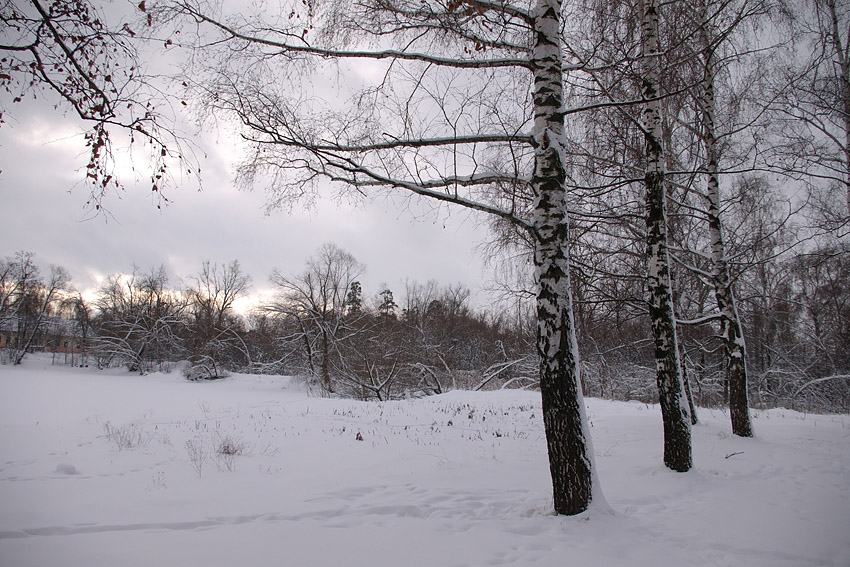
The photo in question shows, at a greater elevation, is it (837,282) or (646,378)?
(837,282)

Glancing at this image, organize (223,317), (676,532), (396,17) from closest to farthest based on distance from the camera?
(676,532)
(396,17)
(223,317)

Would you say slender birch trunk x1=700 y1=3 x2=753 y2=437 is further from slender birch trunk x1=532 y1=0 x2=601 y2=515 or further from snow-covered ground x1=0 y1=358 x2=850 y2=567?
slender birch trunk x1=532 y1=0 x2=601 y2=515

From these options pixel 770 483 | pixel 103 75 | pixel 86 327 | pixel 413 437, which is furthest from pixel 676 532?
pixel 86 327

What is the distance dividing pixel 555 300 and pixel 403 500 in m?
2.77

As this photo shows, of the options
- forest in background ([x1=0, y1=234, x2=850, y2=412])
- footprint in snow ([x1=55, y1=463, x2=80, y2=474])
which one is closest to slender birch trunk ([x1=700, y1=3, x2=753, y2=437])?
forest in background ([x1=0, y1=234, x2=850, y2=412])

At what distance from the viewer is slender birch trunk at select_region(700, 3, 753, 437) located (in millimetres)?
7340

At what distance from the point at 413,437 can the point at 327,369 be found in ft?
61.3

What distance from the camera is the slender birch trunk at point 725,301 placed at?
734cm

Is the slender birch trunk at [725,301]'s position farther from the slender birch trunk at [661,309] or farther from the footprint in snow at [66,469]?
the footprint in snow at [66,469]

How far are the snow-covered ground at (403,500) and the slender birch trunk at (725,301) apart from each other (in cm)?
56

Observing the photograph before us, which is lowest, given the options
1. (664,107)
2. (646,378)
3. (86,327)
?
(646,378)

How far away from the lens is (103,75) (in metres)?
3.22

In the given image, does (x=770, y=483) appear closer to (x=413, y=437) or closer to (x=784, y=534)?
(x=784, y=534)

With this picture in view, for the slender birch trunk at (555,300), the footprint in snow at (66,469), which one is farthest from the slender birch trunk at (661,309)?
the footprint in snow at (66,469)
